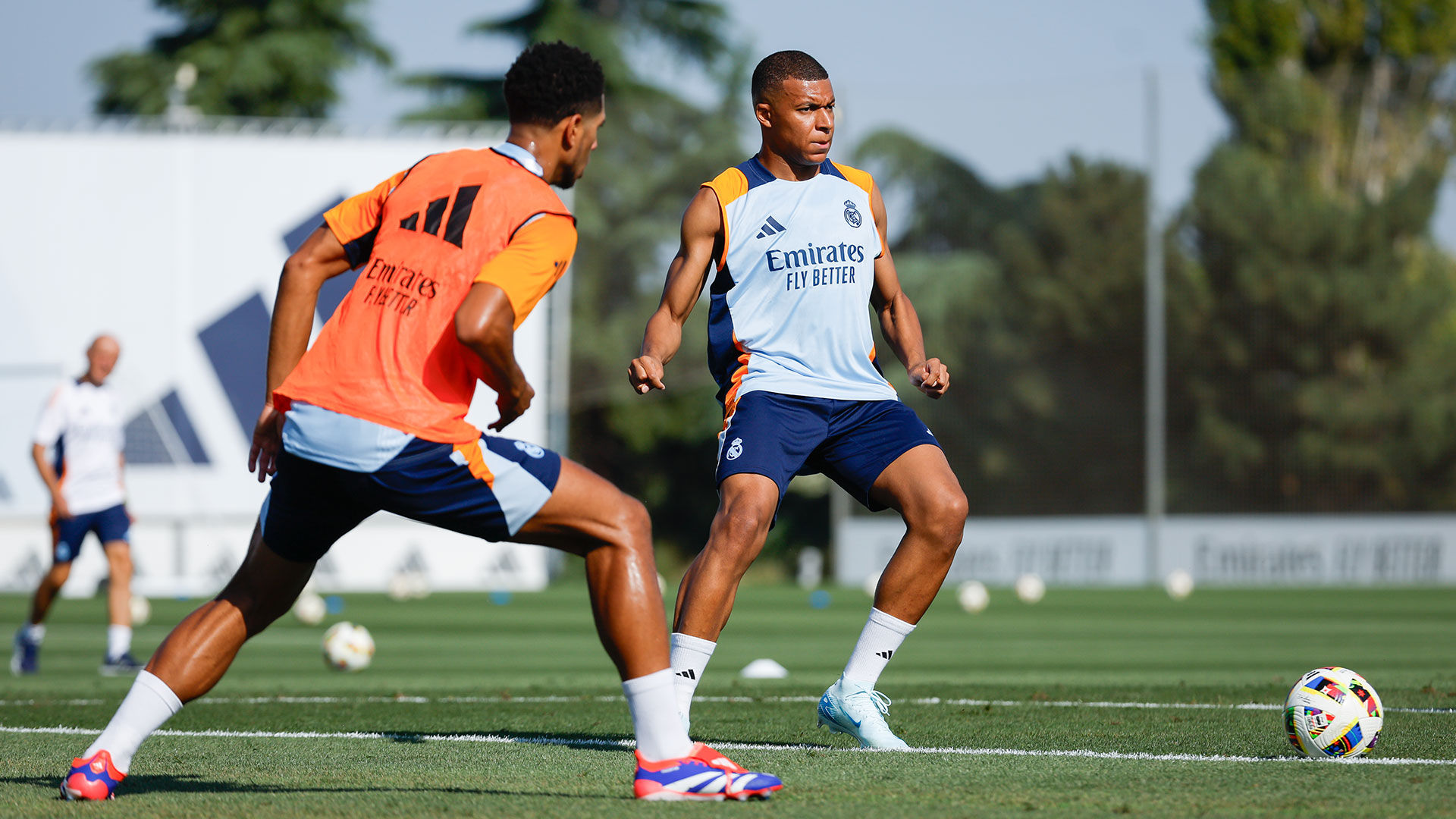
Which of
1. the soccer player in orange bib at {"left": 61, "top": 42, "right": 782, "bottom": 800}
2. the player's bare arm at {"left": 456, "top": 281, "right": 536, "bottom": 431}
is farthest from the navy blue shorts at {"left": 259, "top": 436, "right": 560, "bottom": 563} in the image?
the player's bare arm at {"left": 456, "top": 281, "right": 536, "bottom": 431}

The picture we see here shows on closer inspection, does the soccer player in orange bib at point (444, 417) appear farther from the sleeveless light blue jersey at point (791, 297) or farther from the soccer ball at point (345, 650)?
the soccer ball at point (345, 650)

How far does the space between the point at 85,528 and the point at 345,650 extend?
6.86 ft

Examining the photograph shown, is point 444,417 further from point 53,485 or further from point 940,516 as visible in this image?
point 53,485

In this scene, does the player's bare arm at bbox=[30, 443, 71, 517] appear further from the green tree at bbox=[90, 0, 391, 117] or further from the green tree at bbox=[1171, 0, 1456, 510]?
the green tree at bbox=[90, 0, 391, 117]

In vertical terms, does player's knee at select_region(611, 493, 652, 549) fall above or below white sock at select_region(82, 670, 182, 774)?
above

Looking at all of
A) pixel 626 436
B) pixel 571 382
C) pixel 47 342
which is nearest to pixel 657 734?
pixel 47 342

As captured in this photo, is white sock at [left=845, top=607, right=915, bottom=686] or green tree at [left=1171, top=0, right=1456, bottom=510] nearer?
white sock at [left=845, top=607, right=915, bottom=686]

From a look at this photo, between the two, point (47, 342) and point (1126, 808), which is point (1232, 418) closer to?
point (47, 342)

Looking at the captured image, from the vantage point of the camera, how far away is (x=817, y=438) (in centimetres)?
582

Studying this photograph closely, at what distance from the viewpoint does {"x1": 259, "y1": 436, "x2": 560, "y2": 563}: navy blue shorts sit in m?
4.20

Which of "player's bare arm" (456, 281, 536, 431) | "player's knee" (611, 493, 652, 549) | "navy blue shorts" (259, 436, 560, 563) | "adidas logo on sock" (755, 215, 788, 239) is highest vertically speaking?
"adidas logo on sock" (755, 215, 788, 239)

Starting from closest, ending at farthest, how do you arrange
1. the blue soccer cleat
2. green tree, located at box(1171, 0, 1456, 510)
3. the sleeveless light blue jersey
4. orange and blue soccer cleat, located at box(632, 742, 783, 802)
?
orange and blue soccer cleat, located at box(632, 742, 783, 802)
the sleeveless light blue jersey
the blue soccer cleat
green tree, located at box(1171, 0, 1456, 510)

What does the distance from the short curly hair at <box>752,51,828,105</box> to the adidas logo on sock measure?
18.5 inches

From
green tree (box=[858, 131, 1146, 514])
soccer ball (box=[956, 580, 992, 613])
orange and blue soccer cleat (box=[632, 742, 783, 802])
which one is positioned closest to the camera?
orange and blue soccer cleat (box=[632, 742, 783, 802])
